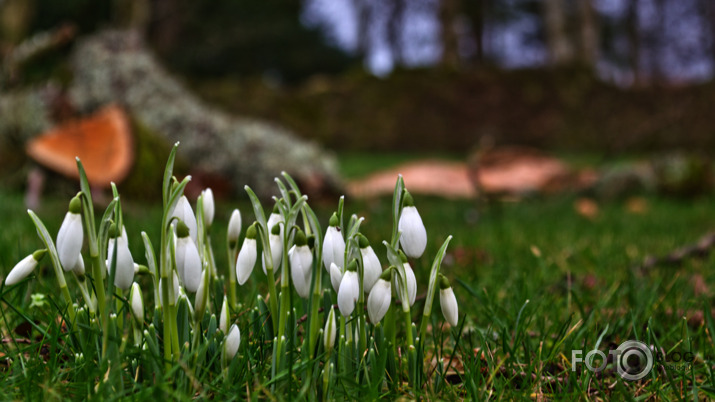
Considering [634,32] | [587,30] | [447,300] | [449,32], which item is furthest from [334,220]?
[634,32]

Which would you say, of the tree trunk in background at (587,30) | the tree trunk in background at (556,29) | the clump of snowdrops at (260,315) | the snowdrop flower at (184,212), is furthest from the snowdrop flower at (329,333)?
the tree trunk in background at (587,30)

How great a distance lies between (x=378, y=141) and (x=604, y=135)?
457 centimetres

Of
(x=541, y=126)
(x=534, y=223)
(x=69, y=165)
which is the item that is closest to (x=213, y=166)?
(x=69, y=165)

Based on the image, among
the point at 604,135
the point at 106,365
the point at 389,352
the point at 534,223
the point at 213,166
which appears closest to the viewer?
the point at 106,365

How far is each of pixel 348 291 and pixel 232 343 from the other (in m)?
0.25

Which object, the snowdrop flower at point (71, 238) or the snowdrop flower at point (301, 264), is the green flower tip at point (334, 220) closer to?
the snowdrop flower at point (301, 264)

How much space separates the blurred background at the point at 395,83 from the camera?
6.52 metres

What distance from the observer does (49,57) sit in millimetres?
6516

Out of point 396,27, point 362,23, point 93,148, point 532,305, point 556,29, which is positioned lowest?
point 532,305

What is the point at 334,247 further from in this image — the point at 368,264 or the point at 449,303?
the point at 449,303

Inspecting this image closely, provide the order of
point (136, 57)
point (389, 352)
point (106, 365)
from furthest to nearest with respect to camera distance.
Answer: point (136, 57) → point (389, 352) → point (106, 365)

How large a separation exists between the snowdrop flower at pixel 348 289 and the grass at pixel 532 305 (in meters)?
0.18

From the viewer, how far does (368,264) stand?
3.91 feet

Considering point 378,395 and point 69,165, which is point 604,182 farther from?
point 378,395
